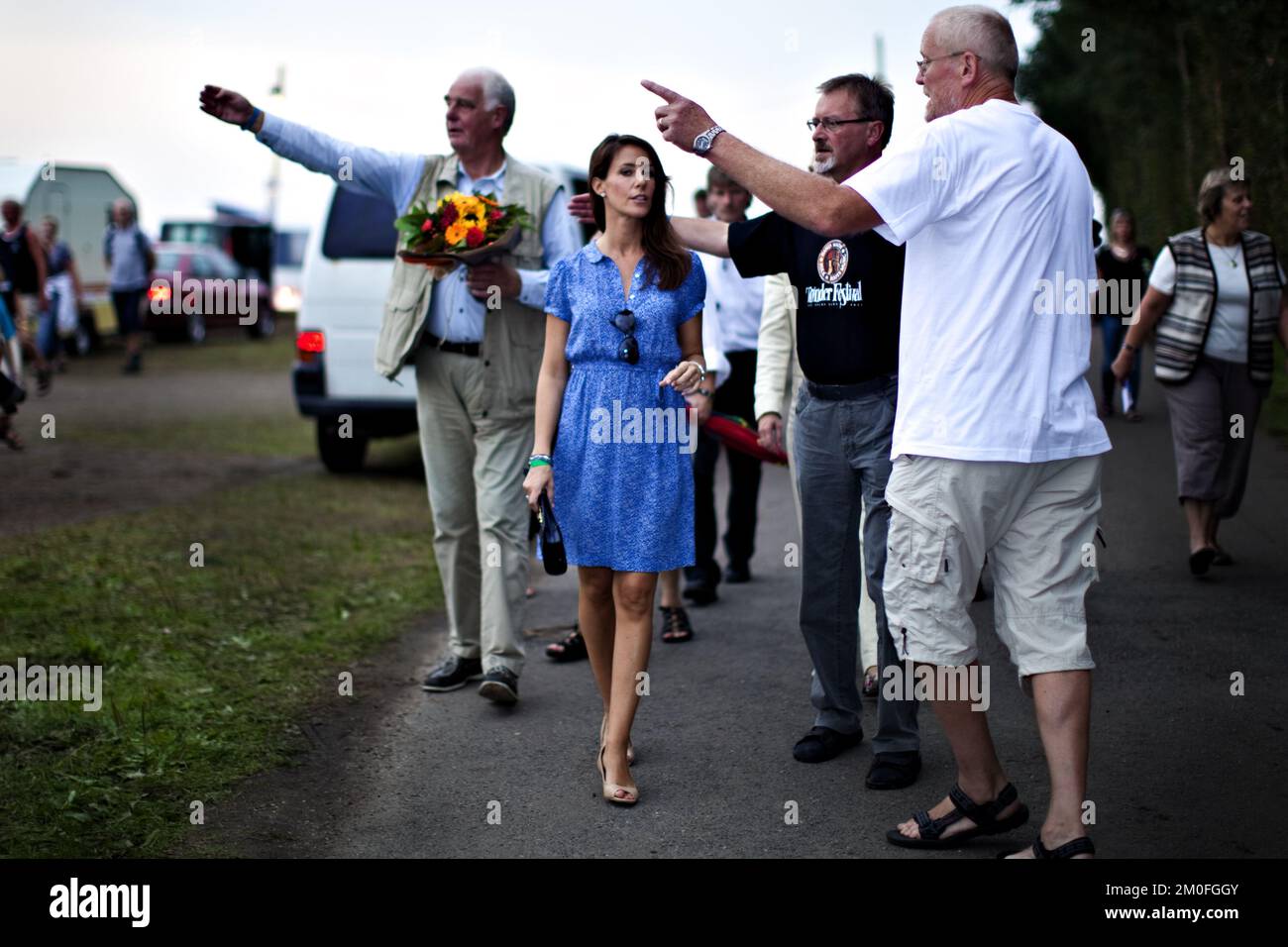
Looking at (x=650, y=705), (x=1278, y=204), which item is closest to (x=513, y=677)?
(x=650, y=705)

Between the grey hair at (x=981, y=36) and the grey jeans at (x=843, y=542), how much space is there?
1.28m

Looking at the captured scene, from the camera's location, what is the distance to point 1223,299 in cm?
834

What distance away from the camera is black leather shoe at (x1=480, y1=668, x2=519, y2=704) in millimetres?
6160

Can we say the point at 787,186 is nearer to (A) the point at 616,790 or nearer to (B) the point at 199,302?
(A) the point at 616,790

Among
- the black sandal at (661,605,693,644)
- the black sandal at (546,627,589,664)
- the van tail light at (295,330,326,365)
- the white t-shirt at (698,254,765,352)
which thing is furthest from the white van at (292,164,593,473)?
the black sandal at (546,627,589,664)

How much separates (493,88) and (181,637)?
116 inches

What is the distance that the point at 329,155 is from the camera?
6.43m

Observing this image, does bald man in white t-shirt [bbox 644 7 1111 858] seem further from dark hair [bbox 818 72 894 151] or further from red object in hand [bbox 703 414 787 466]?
red object in hand [bbox 703 414 787 466]

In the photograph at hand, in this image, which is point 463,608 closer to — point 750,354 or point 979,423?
point 750,354

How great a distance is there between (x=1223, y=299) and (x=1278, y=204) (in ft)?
28.3

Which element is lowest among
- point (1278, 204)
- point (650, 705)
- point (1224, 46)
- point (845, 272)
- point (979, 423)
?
point (650, 705)

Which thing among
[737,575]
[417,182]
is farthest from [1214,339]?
[417,182]

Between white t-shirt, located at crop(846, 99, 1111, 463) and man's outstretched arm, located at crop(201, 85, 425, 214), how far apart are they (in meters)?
3.05

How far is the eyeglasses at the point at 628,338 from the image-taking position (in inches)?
207
